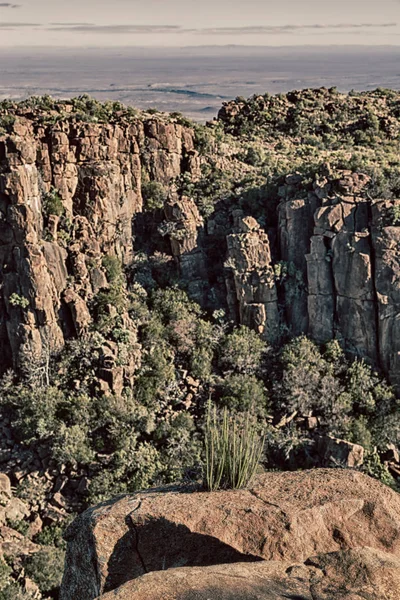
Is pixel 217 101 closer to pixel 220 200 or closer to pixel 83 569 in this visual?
pixel 220 200

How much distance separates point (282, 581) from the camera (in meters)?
8.68

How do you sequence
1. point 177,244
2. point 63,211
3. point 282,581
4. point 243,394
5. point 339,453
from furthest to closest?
point 177,244, point 63,211, point 243,394, point 339,453, point 282,581

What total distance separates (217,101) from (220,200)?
283ft

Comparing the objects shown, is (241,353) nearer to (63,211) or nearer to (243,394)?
(243,394)

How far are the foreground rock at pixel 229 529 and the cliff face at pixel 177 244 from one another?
16621 millimetres

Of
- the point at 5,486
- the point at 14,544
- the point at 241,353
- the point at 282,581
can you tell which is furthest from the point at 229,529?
the point at 241,353

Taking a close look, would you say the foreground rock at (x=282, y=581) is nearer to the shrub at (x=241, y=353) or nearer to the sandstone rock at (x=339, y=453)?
the sandstone rock at (x=339, y=453)

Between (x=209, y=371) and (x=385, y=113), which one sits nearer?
(x=209, y=371)

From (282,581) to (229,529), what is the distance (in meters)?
1.91

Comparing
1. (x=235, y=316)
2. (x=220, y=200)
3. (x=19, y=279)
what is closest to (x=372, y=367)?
(x=235, y=316)

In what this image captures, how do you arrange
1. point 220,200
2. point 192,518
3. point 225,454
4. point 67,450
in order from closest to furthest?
point 192,518 → point 225,454 → point 67,450 → point 220,200

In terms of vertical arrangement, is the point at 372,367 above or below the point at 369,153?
below

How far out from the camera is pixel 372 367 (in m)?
29.1

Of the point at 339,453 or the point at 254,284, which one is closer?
the point at 339,453
